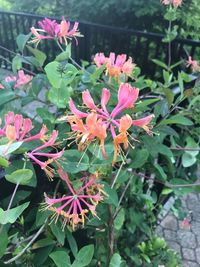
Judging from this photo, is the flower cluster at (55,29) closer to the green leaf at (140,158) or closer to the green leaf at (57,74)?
the green leaf at (57,74)

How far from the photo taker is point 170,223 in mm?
2730

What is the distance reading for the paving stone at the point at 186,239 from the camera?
8.29 ft

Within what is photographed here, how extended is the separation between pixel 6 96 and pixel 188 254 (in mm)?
1795

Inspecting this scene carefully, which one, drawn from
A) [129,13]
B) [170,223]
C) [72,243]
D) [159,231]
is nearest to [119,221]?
[72,243]

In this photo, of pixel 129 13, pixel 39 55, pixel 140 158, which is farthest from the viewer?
pixel 129 13

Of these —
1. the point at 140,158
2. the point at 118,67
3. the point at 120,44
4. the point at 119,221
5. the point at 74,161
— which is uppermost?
the point at 118,67

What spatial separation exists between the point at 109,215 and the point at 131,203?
0.48m

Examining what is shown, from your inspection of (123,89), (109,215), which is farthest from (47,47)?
(123,89)

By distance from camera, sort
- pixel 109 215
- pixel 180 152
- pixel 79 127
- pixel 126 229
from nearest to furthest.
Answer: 1. pixel 79 127
2. pixel 109 215
3. pixel 180 152
4. pixel 126 229

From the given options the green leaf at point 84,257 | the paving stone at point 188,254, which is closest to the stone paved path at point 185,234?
the paving stone at point 188,254

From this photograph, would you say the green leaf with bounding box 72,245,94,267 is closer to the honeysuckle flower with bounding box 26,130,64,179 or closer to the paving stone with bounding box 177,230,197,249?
the honeysuckle flower with bounding box 26,130,64,179

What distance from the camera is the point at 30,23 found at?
505 centimetres

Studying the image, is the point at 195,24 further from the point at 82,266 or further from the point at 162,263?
the point at 82,266

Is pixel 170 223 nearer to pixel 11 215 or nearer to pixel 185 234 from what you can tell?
pixel 185 234
